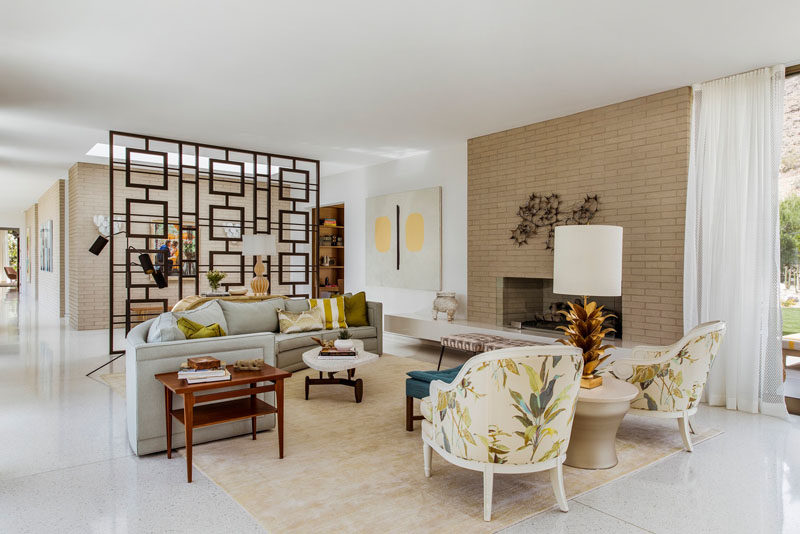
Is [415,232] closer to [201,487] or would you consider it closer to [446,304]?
[446,304]

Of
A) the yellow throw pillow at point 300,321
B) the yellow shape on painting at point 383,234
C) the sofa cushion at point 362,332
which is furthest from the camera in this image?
the yellow shape on painting at point 383,234

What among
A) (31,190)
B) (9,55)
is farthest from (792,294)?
(31,190)

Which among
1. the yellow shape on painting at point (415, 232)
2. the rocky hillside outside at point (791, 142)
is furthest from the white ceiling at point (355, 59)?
the yellow shape on painting at point (415, 232)

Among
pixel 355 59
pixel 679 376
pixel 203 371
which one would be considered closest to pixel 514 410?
pixel 679 376

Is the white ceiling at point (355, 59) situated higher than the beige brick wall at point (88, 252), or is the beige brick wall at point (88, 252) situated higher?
the white ceiling at point (355, 59)

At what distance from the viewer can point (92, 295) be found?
912 centimetres

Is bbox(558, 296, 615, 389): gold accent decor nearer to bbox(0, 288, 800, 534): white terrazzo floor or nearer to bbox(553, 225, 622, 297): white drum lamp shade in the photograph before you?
bbox(553, 225, 622, 297): white drum lamp shade

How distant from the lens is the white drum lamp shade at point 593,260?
3.06 meters

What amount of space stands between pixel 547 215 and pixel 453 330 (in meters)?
1.91

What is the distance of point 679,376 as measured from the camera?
3490 millimetres

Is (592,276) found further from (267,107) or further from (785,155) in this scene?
(267,107)

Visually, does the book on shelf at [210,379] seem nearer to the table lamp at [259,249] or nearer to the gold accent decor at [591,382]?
the gold accent decor at [591,382]

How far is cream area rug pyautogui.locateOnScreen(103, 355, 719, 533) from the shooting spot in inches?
101

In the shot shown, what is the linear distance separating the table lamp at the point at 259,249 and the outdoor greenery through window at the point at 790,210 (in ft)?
19.1
